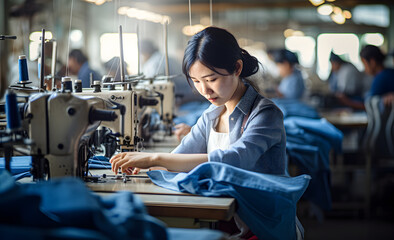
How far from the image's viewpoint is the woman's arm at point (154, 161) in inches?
75.5

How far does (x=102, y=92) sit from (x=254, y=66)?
0.73 meters

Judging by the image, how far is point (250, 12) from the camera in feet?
50.9

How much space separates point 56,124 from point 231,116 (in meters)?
0.77

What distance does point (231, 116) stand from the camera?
7.12 feet

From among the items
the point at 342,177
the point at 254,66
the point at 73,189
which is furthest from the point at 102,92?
the point at 342,177

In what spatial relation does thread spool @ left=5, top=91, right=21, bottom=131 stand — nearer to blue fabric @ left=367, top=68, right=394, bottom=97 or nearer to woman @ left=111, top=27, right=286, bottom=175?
woman @ left=111, top=27, right=286, bottom=175

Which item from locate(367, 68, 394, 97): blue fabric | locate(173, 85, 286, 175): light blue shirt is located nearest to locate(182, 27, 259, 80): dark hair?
locate(173, 85, 286, 175): light blue shirt

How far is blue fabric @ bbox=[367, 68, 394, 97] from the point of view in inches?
215

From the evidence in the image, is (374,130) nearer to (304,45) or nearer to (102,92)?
(102,92)

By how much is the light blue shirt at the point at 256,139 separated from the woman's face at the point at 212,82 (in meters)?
0.11

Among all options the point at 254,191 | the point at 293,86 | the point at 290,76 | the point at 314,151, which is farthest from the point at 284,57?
the point at 254,191

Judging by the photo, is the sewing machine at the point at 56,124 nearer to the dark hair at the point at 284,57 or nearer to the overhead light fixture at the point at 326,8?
the dark hair at the point at 284,57

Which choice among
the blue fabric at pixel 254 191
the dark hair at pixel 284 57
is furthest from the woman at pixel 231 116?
the dark hair at pixel 284 57

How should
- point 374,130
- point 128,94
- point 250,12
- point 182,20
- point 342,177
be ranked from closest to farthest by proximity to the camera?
point 128,94 → point 374,130 → point 342,177 → point 182,20 → point 250,12
